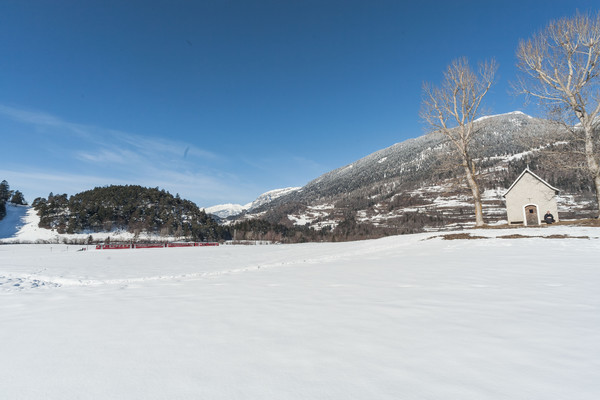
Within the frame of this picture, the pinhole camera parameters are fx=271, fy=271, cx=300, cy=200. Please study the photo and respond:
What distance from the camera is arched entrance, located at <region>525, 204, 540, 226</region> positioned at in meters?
26.9

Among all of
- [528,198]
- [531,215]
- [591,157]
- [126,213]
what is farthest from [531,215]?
[126,213]

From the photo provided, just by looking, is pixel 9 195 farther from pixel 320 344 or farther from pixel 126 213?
pixel 320 344

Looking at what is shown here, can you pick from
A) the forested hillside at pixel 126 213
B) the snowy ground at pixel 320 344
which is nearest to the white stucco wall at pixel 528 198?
the snowy ground at pixel 320 344

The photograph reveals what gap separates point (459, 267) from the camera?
311 inches

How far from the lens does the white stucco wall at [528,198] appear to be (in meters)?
26.4

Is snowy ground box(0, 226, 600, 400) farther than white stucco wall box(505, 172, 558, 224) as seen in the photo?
No

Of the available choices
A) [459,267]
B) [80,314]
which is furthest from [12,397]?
[459,267]

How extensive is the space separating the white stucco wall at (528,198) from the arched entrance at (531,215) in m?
0.23

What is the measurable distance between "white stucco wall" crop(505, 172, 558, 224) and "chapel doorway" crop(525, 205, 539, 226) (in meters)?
0.24

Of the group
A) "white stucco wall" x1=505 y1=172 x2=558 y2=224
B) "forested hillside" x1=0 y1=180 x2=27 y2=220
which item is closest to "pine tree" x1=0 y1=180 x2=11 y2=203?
"forested hillside" x1=0 y1=180 x2=27 y2=220

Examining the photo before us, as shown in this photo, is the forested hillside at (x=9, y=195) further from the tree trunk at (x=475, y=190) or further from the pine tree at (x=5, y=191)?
the tree trunk at (x=475, y=190)

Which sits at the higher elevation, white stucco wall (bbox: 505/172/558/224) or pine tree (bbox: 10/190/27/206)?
pine tree (bbox: 10/190/27/206)

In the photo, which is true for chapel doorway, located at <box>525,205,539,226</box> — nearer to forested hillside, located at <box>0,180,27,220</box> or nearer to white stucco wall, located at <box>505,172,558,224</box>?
white stucco wall, located at <box>505,172,558,224</box>

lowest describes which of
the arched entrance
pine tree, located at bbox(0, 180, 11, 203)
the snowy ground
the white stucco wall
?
the snowy ground
